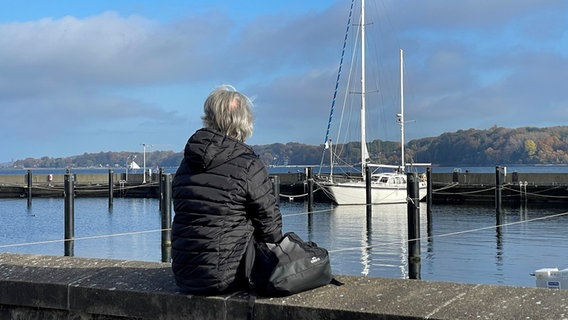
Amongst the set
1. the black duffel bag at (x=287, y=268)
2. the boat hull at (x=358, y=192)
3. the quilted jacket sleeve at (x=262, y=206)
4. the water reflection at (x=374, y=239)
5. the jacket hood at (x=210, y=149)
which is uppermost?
the jacket hood at (x=210, y=149)

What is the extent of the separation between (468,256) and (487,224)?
11272mm

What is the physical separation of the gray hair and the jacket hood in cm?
8

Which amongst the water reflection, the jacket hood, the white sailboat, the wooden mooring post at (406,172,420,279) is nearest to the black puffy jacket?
the jacket hood

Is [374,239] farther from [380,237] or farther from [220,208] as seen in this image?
[220,208]

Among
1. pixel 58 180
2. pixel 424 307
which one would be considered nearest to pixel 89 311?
pixel 424 307

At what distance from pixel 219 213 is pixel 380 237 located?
22.9m

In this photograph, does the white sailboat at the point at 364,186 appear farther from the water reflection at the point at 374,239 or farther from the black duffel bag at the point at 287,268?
the black duffel bag at the point at 287,268

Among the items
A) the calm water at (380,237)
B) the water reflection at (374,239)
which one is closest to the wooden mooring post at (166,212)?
the calm water at (380,237)

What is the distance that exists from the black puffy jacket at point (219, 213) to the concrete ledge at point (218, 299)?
0.49ft

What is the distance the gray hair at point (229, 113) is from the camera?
3.77m

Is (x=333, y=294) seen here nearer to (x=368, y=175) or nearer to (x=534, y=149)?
(x=368, y=175)

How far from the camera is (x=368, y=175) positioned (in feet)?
120

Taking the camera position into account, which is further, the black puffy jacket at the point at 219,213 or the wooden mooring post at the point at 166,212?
the wooden mooring post at the point at 166,212

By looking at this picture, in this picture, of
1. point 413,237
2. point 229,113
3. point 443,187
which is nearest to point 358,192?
point 443,187
